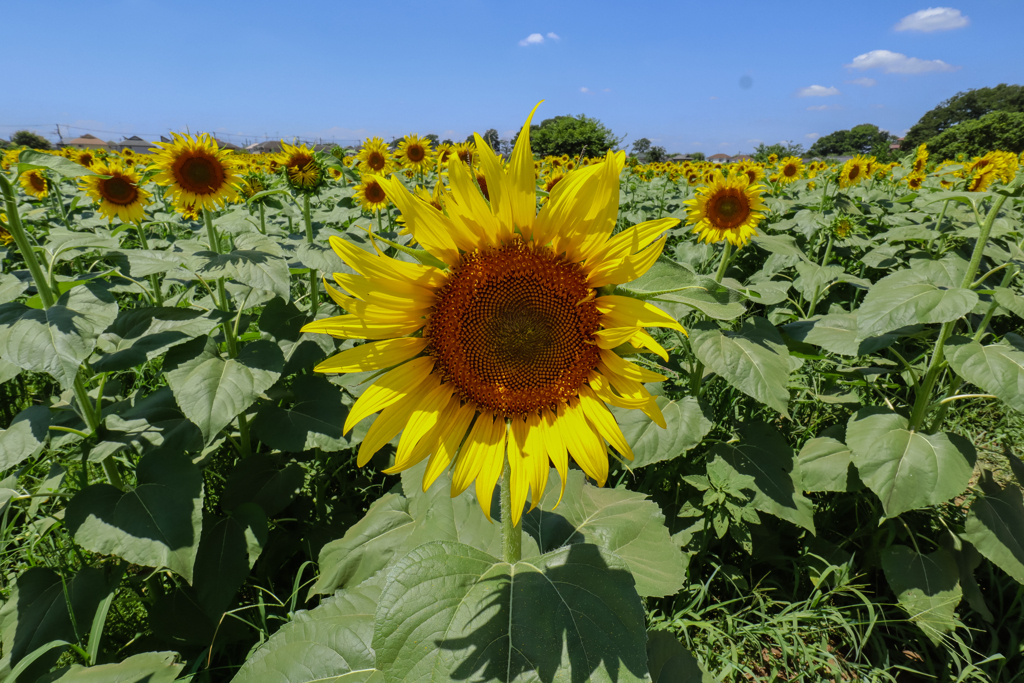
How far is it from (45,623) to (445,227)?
7.25ft

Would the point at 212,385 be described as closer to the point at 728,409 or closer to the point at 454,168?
the point at 454,168

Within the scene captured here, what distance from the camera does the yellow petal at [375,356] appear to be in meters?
1.15

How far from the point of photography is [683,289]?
98 centimetres

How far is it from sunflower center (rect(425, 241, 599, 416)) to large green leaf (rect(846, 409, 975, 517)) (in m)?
1.79

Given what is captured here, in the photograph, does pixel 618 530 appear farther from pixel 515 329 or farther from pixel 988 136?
pixel 988 136

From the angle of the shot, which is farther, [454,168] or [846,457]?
[846,457]

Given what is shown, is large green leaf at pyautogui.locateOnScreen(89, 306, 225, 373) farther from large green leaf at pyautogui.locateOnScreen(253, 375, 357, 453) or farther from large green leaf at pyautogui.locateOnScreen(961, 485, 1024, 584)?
large green leaf at pyautogui.locateOnScreen(961, 485, 1024, 584)

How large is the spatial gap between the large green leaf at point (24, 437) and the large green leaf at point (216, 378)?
43 cm

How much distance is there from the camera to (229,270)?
238cm

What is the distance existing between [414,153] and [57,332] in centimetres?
567

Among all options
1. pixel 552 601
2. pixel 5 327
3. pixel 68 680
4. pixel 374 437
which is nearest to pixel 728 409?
pixel 552 601

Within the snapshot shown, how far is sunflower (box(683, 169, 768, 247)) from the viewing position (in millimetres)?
3713

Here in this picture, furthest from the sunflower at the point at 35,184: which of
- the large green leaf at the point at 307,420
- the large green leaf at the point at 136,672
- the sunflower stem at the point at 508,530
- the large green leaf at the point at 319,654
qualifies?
the sunflower stem at the point at 508,530

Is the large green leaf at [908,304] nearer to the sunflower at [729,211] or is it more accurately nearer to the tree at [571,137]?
the sunflower at [729,211]
